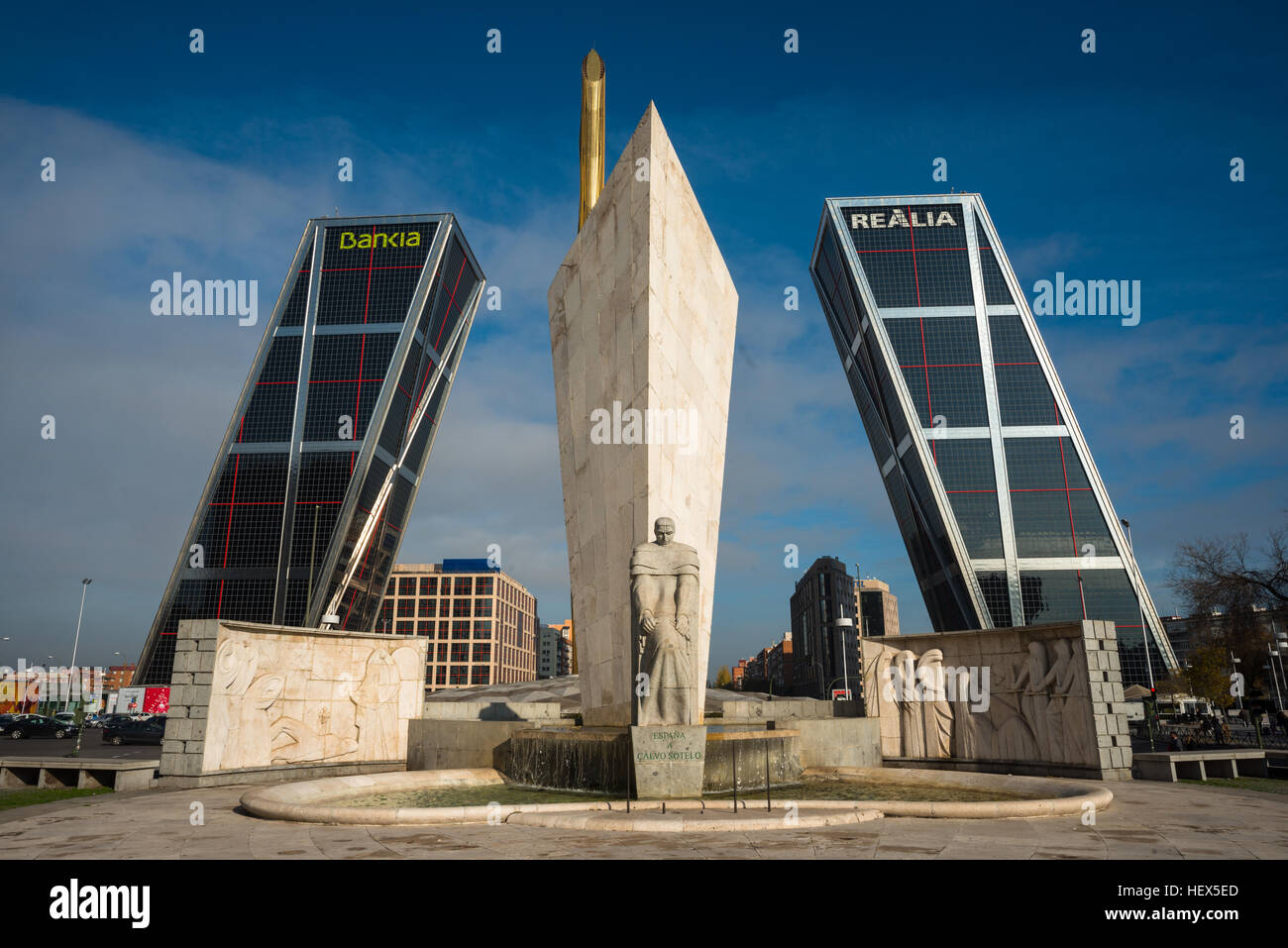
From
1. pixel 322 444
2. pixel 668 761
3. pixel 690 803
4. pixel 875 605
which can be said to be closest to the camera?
pixel 690 803

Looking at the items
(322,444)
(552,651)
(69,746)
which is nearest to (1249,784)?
(69,746)

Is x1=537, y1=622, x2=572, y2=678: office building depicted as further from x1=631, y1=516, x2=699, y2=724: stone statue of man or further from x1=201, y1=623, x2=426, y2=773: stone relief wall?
x1=631, y1=516, x2=699, y2=724: stone statue of man

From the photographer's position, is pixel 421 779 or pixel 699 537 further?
pixel 699 537

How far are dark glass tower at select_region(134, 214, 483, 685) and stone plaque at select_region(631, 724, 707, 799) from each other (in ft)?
188

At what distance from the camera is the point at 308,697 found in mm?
13781

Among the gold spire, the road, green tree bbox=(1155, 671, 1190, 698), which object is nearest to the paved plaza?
the road

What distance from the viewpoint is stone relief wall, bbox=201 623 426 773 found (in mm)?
12562

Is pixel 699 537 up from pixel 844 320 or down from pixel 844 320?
down

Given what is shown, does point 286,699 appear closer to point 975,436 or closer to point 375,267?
point 975,436

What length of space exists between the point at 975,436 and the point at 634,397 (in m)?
52.1

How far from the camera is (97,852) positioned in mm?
5836
